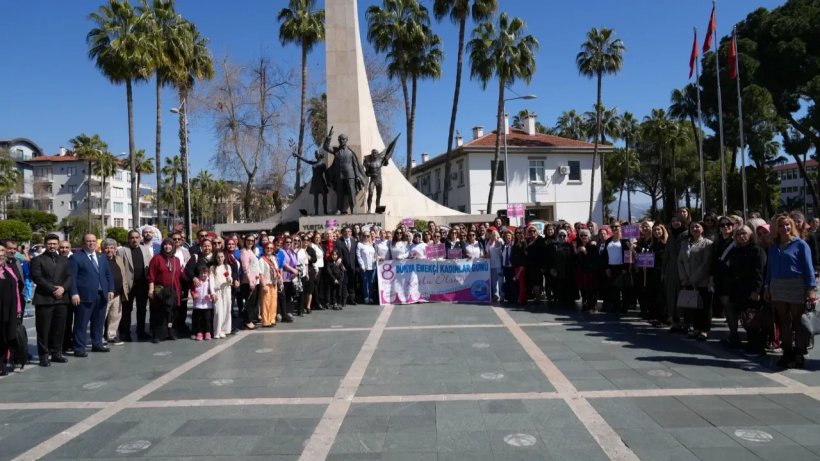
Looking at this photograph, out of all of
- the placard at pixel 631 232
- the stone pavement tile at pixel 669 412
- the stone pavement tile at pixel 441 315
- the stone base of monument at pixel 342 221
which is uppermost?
the stone base of monument at pixel 342 221

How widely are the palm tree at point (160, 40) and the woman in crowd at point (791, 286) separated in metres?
28.1

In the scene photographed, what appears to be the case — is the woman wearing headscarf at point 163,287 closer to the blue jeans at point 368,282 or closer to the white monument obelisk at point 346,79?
the blue jeans at point 368,282

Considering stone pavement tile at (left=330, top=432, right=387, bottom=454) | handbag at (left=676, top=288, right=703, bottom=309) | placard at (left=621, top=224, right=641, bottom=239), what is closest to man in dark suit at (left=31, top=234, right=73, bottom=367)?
stone pavement tile at (left=330, top=432, right=387, bottom=454)

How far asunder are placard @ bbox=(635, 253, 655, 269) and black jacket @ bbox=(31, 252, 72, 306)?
859 cm

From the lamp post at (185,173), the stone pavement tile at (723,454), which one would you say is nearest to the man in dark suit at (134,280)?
the stone pavement tile at (723,454)

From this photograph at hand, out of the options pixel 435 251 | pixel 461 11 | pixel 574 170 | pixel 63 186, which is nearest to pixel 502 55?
pixel 461 11

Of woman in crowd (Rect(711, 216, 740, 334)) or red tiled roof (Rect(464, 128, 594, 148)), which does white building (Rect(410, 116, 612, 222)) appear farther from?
woman in crowd (Rect(711, 216, 740, 334))

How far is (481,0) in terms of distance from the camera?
32.7 meters

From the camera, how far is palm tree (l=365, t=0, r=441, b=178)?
3447 cm

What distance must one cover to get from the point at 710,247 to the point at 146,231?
8.64 meters

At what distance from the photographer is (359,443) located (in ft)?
14.0

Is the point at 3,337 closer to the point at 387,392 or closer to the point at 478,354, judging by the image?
the point at 387,392

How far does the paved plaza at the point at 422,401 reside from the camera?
4.16 metres

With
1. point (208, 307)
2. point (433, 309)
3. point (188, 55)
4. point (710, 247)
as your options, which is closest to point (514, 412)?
point (710, 247)
